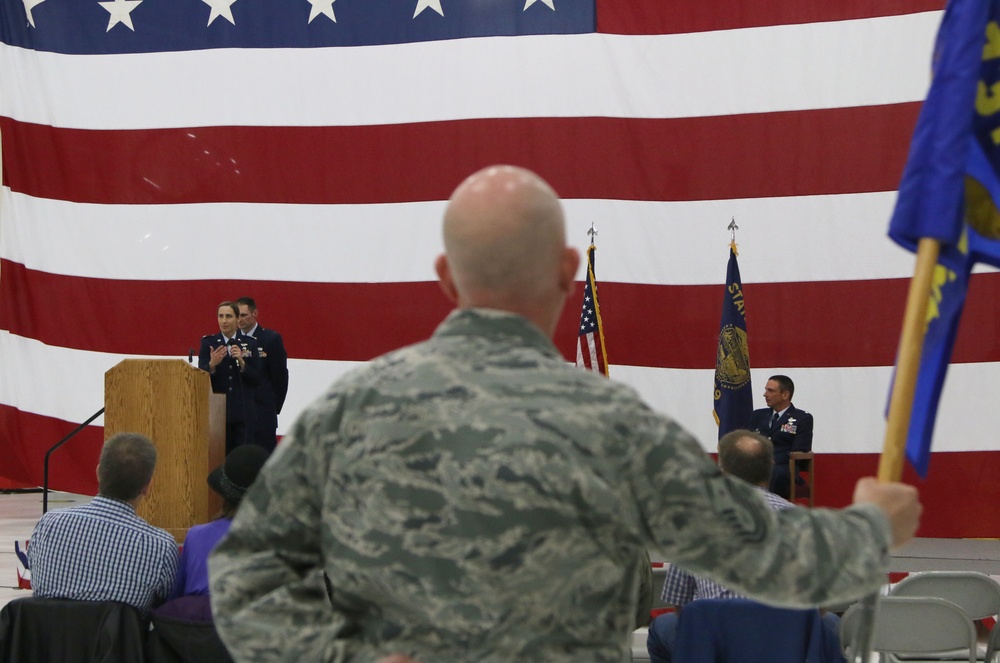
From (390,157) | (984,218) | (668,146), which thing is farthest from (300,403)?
(984,218)

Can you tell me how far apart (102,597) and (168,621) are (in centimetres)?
16

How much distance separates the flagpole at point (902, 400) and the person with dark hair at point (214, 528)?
5.65 feet

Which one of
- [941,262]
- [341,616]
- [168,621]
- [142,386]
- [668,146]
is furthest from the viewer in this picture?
[668,146]

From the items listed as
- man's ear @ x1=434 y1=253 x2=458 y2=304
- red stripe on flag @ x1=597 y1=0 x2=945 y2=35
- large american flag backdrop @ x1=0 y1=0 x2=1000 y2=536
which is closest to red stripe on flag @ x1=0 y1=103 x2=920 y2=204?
large american flag backdrop @ x1=0 y1=0 x2=1000 y2=536

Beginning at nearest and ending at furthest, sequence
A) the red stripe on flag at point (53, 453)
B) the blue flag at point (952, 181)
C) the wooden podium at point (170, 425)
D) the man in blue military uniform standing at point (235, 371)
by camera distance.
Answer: the blue flag at point (952, 181) < the wooden podium at point (170, 425) < the man in blue military uniform standing at point (235, 371) < the red stripe on flag at point (53, 453)

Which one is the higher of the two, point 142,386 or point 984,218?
point 984,218

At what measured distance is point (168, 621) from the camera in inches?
105

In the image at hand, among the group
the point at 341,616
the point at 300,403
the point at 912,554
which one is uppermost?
the point at 341,616

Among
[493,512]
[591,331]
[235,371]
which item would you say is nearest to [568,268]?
[493,512]

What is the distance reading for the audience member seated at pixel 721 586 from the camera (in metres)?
2.85

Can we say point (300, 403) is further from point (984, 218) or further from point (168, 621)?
point (984, 218)

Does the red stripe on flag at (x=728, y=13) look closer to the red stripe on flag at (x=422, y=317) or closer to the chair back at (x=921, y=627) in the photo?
the red stripe on flag at (x=422, y=317)

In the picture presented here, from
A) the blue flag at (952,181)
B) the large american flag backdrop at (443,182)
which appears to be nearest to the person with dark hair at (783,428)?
the large american flag backdrop at (443,182)

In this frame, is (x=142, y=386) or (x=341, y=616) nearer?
(x=341, y=616)
